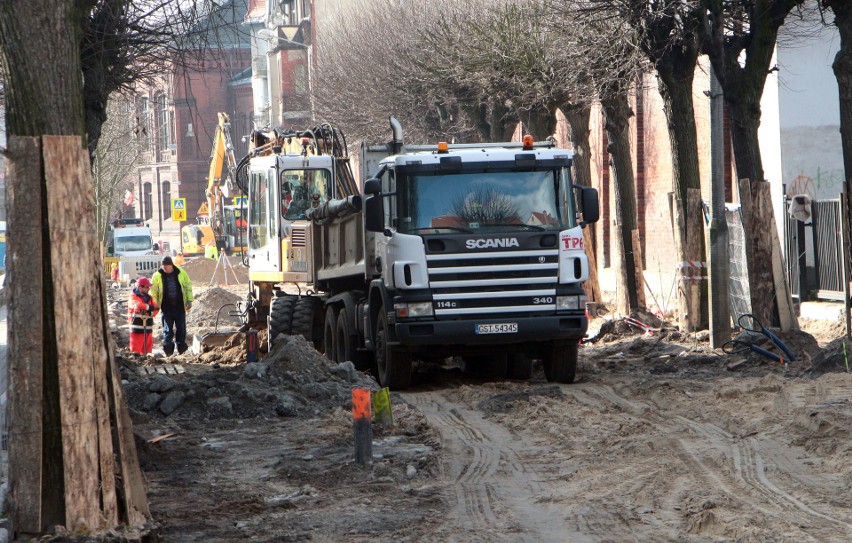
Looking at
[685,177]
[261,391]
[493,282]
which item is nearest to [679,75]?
[685,177]

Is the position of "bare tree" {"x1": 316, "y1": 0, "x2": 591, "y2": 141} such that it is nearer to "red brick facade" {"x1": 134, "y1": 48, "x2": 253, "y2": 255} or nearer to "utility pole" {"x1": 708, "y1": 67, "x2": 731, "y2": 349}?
"utility pole" {"x1": 708, "y1": 67, "x2": 731, "y2": 349}

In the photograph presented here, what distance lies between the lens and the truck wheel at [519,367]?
49.9ft

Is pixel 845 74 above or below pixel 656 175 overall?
below

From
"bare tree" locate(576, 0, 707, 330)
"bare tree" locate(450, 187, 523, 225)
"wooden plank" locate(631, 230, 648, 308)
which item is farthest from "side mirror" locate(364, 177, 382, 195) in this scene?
"wooden plank" locate(631, 230, 648, 308)

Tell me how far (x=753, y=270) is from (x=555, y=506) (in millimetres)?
9428

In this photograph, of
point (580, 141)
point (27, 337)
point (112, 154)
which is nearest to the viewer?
point (27, 337)

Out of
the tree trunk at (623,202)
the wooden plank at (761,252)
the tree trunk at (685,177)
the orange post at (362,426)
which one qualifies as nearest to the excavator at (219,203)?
the tree trunk at (623,202)

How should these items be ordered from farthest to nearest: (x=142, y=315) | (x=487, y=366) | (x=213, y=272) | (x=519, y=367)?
(x=213, y=272), (x=142, y=315), (x=487, y=366), (x=519, y=367)

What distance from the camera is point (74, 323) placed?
22.0 ft

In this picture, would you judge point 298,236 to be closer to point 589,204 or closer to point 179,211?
point 589,204

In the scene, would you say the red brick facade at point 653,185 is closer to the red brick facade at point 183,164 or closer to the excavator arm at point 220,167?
the excavator arm at point 220,167

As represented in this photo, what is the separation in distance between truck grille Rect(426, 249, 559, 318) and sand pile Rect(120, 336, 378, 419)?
1503mm

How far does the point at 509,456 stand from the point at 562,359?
474cm

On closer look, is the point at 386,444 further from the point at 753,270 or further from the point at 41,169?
the point at 753,270
